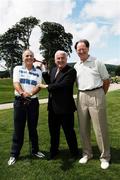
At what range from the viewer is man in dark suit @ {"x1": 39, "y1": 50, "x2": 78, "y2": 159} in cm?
695

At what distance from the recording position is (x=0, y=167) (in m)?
7.16

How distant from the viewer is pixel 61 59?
700 centimetres

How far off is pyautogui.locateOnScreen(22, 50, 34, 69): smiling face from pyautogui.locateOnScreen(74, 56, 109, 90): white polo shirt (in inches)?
34.8

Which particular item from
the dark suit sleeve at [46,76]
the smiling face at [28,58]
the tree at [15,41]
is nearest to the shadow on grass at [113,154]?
the dark suit sleeve at [46,76]

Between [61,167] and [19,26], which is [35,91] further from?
[19,26]

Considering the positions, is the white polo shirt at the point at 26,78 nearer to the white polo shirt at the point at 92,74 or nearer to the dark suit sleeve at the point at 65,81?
the dark suit sleeve at the point at 65,81

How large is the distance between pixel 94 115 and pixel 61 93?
0.68 meters

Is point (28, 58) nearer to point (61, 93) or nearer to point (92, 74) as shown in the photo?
point (61, 93)

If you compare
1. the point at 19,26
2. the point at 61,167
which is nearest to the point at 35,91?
the point at 61,167

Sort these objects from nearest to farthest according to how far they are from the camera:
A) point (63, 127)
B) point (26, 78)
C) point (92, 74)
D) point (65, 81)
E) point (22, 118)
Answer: point (92, 74), point (65, 81), point (26, 78), point (22, 118), point (63, 127)

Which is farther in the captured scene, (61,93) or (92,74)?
(61,93)

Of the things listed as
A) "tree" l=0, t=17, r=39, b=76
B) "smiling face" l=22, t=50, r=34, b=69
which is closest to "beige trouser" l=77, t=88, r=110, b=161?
"smiling face" l=22, t=50, r=34, b=69

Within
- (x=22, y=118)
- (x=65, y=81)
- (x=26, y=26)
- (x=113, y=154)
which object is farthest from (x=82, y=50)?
(x=26, y=26)

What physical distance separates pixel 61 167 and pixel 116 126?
15.5 ft
